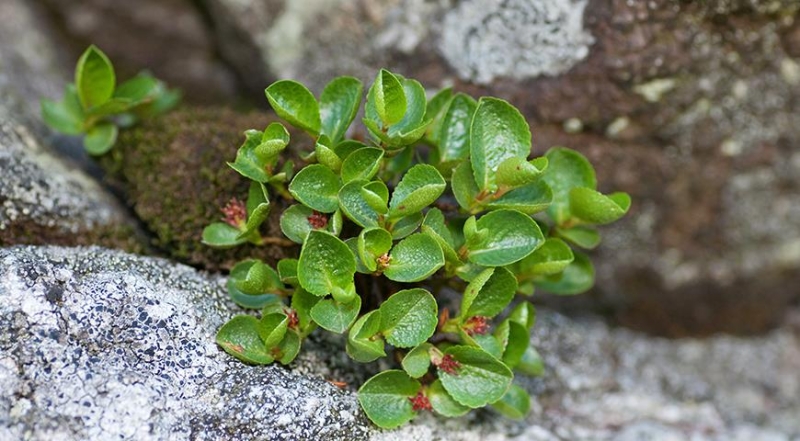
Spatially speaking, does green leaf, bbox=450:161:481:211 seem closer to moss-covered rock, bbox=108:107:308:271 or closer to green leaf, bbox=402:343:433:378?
green leaf, bbox=402:343:433:378

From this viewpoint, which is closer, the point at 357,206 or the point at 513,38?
the point at 357,206

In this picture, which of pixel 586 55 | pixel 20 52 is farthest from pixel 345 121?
pixel 20 52

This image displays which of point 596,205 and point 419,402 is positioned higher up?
point 596,205

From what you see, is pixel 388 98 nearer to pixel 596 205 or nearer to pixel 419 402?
pixel 596 205

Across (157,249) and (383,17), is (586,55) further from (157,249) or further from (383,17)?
(157,249)

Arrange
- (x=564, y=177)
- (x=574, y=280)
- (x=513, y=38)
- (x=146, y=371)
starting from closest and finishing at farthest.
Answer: (x=146, y=371), (x=564, y=177), (x=574, y=280), (x=513, y=38)

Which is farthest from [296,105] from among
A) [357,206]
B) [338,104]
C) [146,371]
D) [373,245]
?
[146,371]

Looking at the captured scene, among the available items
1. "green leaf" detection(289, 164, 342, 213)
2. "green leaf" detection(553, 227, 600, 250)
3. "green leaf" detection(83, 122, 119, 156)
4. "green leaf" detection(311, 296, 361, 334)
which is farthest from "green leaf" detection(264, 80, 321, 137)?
"green leaf" detection(553, 227, 600, 250)
